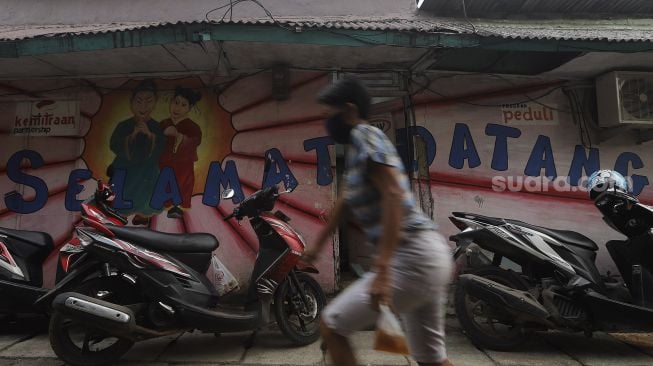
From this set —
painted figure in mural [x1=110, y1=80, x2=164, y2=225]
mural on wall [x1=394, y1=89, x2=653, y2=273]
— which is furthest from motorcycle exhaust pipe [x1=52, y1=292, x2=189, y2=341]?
mural on wall [x1=394, y1=89, x2=653, y2=273]

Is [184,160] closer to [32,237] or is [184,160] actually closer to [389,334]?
[32,237]

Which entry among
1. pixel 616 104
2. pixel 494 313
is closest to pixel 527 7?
pixel 616 104

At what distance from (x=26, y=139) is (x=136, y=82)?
1577 mm

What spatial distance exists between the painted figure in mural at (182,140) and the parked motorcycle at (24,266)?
1.55 metres

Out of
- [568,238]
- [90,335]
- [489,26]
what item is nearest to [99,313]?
[90,335]

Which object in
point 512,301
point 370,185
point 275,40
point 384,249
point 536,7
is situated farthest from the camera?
point 536,7

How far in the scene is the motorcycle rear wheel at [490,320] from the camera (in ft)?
12.3

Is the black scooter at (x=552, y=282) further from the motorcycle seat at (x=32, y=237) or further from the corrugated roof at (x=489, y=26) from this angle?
the motorcycle seat at (x=32, y=237)

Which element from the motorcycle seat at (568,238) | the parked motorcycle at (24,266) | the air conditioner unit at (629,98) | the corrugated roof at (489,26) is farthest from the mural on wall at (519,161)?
the parked motorcycle at (24,266)

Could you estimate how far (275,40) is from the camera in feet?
14.5

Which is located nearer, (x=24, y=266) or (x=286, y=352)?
(x=286, y=352)

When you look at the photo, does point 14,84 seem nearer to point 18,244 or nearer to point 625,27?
point 18,244

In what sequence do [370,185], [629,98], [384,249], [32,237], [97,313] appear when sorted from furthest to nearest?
[629,98]
[32,237]
[97,313]
[370,185]
[384,249]

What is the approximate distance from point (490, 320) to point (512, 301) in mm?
320
